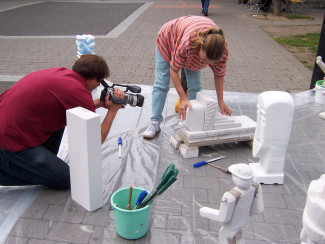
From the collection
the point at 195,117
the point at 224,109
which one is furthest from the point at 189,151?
the point at 224,109

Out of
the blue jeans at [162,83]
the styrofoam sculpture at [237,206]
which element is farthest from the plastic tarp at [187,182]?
the styrofoam sculpture at [237,206]

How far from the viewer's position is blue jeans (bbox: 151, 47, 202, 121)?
10.9 feet

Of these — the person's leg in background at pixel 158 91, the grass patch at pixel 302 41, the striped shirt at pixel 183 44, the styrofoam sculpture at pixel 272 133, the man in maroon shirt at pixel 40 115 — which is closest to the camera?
the man in maroon shirt at pixel 40 115

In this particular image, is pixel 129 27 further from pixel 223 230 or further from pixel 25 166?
pixel 223 230

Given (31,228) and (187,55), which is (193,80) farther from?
(31,228)

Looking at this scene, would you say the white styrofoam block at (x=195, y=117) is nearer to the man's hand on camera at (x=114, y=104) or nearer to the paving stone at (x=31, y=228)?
the man's hand on camera at (x=114, y=104)

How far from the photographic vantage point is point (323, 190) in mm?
1363

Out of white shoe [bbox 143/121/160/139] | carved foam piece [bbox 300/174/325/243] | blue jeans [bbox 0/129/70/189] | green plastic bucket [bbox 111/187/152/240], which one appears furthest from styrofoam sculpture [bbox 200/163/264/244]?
white shoe [bbox 143/121/160/139]

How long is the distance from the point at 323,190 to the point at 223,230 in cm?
62

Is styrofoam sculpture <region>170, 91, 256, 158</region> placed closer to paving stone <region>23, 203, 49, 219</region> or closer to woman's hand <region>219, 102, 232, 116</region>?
woman's hand <region>219, 102, 232, 116</region>

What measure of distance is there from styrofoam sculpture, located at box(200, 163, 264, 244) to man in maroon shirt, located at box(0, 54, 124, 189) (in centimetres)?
113

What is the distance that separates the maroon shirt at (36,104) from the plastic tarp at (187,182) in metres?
0.49

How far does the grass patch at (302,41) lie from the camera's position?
8007mm

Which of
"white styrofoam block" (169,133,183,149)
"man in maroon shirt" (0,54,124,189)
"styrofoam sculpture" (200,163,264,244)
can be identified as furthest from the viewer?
"white styrofoam block" (169,133,183,149)
